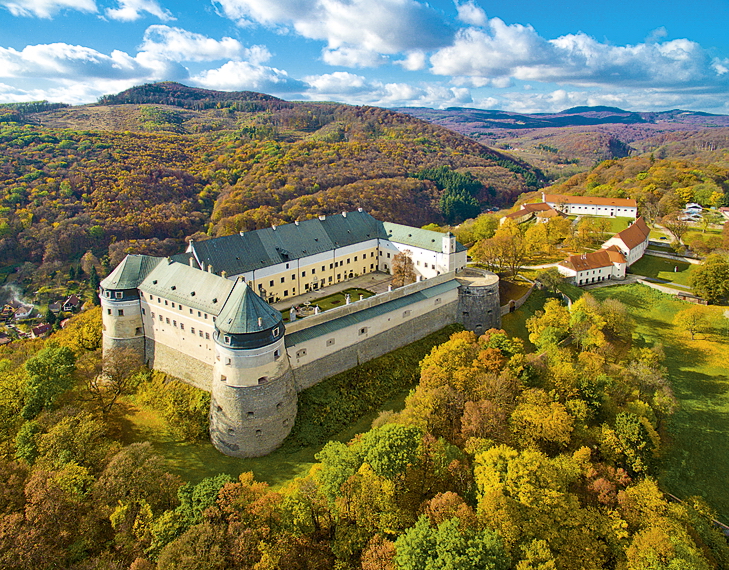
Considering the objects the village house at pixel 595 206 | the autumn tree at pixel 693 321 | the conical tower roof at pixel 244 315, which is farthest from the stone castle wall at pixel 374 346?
the village house at pixel 595 206

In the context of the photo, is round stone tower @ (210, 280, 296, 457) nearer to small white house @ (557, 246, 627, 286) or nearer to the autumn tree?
small white house @ (557, 246, 627, 286)

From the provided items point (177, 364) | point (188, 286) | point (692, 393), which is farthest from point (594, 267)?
point (177, 364)

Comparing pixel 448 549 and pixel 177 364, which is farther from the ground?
pixel 177 364

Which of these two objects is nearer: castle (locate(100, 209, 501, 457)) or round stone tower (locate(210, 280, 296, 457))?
round stone tower (locate(210, 280, 296, 457))

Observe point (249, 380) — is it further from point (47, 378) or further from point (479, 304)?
point (479, 304)

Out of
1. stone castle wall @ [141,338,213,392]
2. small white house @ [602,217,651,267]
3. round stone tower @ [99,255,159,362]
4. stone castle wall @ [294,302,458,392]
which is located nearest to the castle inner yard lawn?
small white house @ [602,217,651,267]

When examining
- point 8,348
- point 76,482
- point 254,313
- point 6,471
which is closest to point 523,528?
point 254,313

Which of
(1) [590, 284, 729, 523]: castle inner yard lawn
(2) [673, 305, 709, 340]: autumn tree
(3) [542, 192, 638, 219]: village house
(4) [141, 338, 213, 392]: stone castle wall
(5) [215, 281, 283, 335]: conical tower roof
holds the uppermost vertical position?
(5) [215, 281, 283, 335]: conical tower roof
